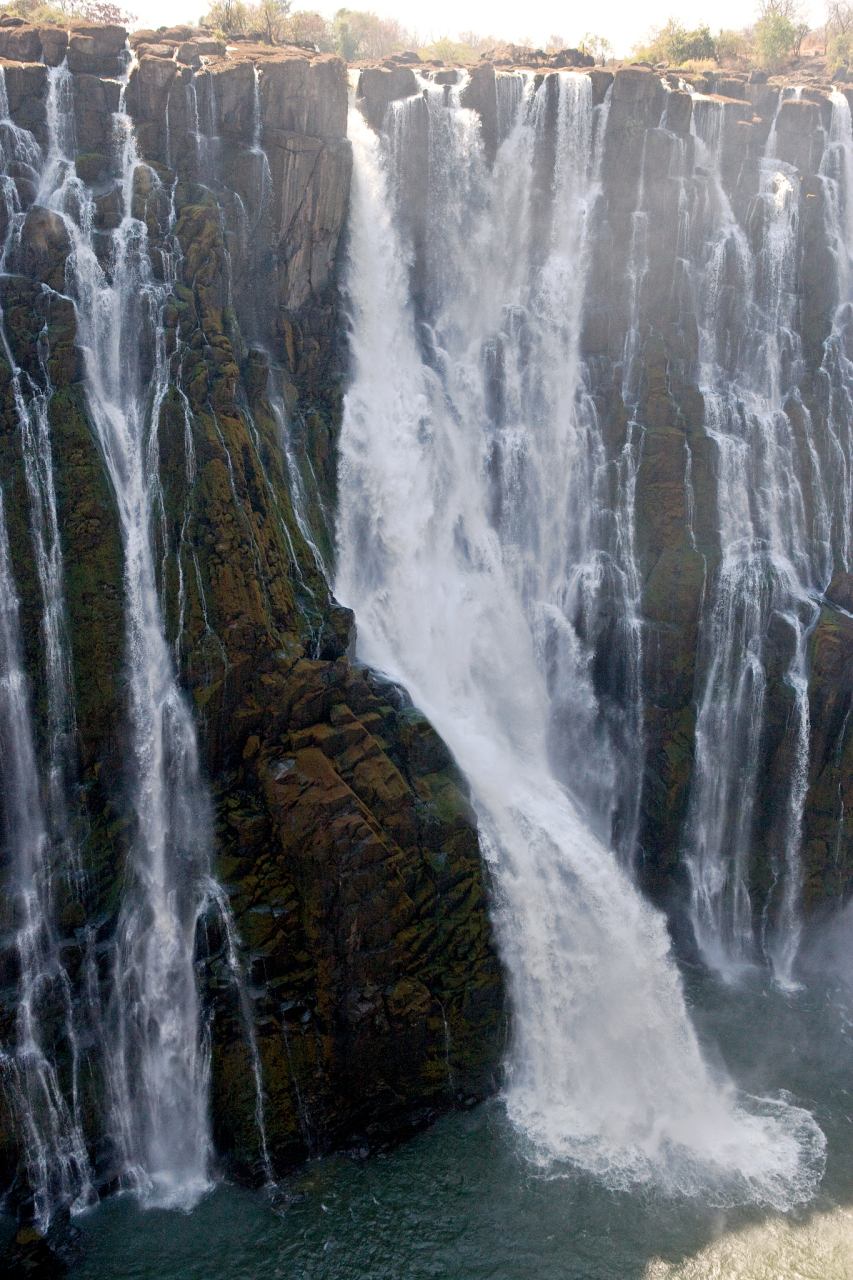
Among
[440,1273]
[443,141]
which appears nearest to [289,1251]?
[440,1273]

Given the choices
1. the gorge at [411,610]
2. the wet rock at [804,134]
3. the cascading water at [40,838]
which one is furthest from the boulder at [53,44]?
the wet rock at [804,134]

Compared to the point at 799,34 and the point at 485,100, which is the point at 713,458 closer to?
the point at 485,100

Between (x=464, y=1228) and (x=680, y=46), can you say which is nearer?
(x=464, y=1228)

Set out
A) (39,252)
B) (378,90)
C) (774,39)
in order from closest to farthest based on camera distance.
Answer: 1. (39,252)
2. (378,90)
3. (774,39)

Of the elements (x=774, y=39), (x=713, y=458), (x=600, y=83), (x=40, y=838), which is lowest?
(x=40, y=838)

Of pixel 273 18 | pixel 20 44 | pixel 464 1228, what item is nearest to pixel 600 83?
pixel 273 18

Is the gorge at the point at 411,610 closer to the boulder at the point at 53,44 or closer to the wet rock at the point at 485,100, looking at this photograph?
the wet rock at the point at 485,100
